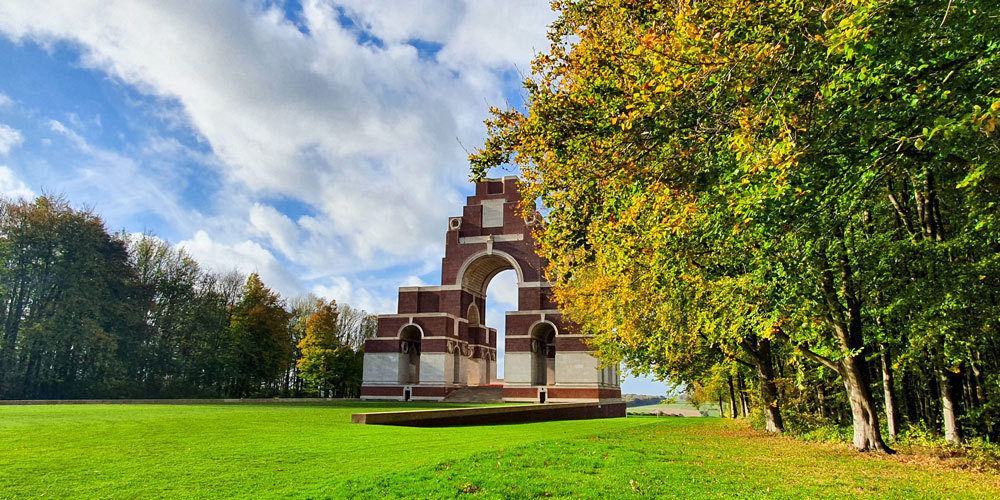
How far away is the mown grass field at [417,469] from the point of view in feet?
24.6

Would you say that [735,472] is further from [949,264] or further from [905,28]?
[905,28]

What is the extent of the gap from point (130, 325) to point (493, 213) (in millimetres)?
30972

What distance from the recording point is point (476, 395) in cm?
5044

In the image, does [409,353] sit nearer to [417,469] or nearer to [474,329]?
[474,329]

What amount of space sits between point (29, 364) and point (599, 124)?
4483 cm

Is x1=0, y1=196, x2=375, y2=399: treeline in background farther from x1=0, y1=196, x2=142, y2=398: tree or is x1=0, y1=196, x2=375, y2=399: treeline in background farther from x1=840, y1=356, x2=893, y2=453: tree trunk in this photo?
x1=840, y1=356, x2=893, y2=453: tree trunk

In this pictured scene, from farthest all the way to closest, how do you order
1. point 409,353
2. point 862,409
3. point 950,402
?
point 409,353 < point 950,402 < point 862,409

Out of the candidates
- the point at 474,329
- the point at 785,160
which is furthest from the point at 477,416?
the point at 474,329

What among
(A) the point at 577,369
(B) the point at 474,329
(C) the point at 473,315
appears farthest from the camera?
(B) the point at 474,329

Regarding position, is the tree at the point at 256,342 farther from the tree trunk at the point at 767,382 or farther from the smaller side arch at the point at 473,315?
the tree trunk at the point at 767,382

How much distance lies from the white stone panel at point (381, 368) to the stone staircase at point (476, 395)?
5.64m

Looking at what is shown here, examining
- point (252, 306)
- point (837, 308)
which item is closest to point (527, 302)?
point (252, 306)

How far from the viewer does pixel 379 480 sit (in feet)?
26.0

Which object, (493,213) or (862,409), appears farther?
(493,213)
